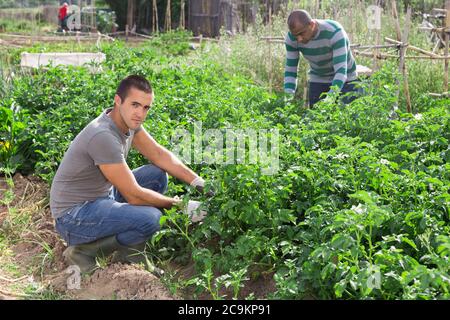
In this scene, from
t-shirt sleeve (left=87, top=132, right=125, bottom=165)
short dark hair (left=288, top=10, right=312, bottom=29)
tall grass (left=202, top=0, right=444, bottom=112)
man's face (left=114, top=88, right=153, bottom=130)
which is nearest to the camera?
t-shirt sleeve (left=87, top=132, right=125, bottom=165)

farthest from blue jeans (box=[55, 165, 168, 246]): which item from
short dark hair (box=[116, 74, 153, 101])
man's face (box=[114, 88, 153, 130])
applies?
short dark hair (box=[116, 74, 153, 101])

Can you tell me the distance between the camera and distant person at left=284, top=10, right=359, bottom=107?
5852 millimetres

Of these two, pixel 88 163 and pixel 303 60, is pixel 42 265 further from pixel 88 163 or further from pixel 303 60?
pixel 303 60

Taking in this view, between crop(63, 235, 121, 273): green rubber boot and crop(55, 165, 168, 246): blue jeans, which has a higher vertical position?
crop(55, 165, 168, 246): blue jeans

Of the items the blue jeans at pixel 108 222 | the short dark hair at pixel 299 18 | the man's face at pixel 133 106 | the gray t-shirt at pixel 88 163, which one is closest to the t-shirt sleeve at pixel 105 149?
the gray t-shirt at pixel 88 163

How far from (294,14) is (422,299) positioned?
3.48 meters

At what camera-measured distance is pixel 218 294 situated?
363cm

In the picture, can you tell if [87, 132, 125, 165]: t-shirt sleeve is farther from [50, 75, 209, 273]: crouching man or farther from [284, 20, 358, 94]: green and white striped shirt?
[284, 20, 358, 94]: green and white striped shirt

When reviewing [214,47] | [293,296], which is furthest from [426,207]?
[214,47]

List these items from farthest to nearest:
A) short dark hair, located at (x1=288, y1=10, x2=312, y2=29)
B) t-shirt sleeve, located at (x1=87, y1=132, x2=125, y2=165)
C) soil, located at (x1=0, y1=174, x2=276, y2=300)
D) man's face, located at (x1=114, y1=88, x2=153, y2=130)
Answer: short dark hair, located at (x1=288, y1=10, x2=312, y2=29)
man's face, located at (x1=114, y1=88, x2=153, y2=130)
t-shirt sleeve, located at (x1=87, y1=132, x2=125, y2=165)
soil, located at (x1=0, y1=174, x2=276, y2=300)

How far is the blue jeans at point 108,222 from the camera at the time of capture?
3992 mm

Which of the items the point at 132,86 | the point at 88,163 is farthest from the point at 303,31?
the point at 88,163

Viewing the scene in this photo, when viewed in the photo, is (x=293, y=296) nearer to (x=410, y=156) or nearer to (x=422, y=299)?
(x=422, y=299)

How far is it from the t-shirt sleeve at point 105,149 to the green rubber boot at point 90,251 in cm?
47
